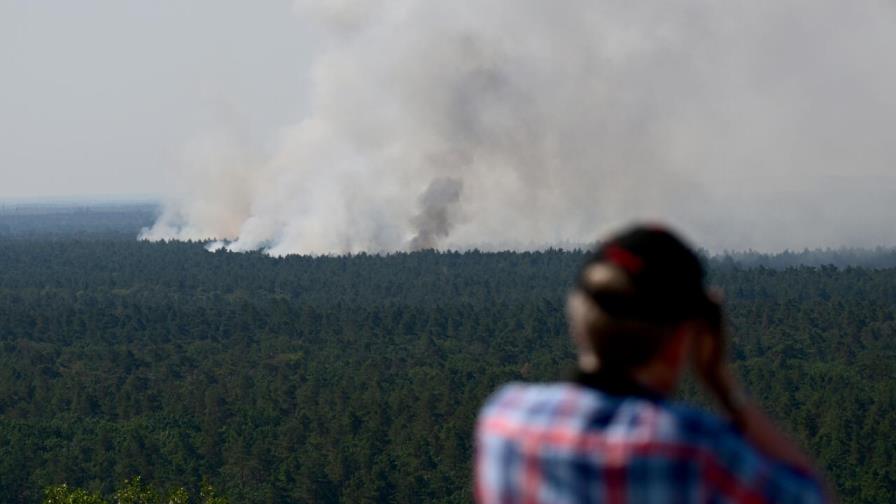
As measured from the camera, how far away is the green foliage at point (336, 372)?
259ft

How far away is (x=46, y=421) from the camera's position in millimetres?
94500

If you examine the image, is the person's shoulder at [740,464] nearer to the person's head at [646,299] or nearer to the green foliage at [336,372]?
A: the person's head at [646,299]

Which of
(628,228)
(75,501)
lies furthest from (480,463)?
(75,501)

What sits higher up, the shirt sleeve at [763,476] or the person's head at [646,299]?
the person's head at [646,299]

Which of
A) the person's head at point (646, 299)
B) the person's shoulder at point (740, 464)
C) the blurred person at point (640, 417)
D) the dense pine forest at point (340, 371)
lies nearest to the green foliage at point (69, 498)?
the dense pine forest at point (340, 371)

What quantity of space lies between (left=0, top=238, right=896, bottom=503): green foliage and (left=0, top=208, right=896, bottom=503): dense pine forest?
0.66 ft

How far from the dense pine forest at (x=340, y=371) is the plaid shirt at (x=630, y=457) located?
222 ft

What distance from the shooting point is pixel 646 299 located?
448 centimetres

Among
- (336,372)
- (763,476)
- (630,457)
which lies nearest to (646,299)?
(630,457)

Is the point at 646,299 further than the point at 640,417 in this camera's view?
Yes

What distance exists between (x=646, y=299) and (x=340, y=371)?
10492cm

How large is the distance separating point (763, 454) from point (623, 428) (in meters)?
0.42

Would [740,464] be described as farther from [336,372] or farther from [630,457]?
[336,372]

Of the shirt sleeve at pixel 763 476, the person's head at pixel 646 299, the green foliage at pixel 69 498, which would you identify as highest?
the person's head at pixel 646 299
